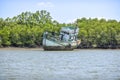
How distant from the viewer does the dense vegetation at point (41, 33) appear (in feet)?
394

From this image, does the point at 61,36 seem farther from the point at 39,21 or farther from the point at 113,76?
the point at 113,76

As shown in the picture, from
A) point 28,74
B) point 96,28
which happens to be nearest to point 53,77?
point 28,74

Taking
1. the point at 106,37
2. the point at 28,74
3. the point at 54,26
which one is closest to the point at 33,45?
the point at 54,26

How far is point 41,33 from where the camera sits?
122 metres

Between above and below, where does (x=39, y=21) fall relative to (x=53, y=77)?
above

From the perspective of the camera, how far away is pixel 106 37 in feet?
402

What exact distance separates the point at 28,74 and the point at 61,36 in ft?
253

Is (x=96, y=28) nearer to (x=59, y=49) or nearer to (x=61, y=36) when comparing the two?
(x=61, y=36)

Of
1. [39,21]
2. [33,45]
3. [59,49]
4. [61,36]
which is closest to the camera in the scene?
[59,49]

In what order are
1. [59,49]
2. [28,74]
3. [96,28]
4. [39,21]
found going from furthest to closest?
[39,21] < [96,28] < [59,49] < [28,74]

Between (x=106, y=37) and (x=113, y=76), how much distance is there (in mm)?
92139

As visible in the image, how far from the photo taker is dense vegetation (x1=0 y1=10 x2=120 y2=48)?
12012 centimetres

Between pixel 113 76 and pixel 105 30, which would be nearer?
pixel 113 76

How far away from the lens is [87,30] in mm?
127938
